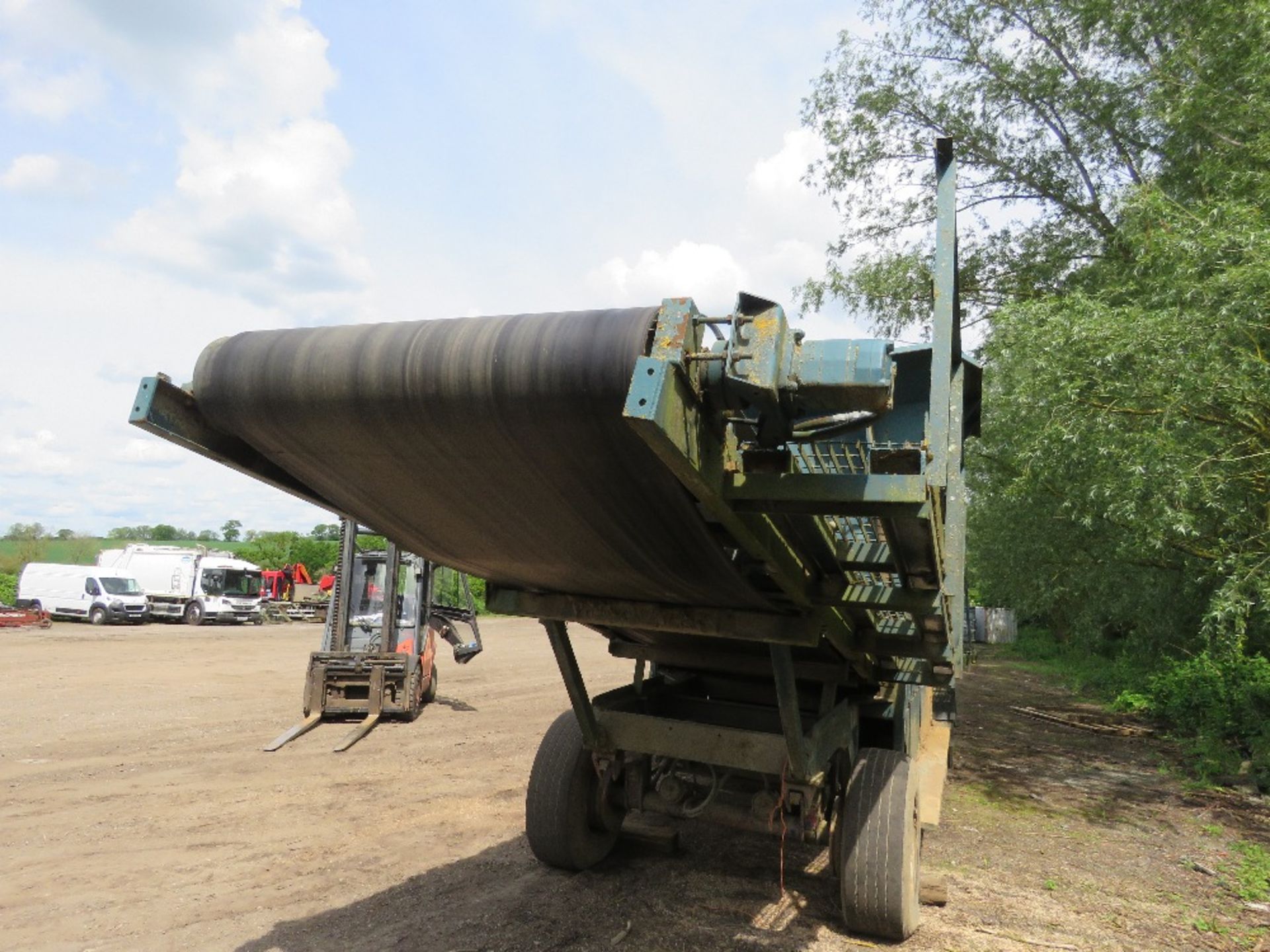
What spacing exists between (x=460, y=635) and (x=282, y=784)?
17.1 ft

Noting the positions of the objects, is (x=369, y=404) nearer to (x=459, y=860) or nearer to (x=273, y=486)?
(x=273, y=486)

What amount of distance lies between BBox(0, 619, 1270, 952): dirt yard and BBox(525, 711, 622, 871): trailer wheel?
0.16 metres

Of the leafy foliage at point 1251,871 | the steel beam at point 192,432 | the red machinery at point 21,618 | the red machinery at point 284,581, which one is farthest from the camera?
the red machinery at point 284,581

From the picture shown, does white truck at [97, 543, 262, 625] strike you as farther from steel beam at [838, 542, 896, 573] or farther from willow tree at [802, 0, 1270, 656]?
steel beam at [838, 542, 896, 573]

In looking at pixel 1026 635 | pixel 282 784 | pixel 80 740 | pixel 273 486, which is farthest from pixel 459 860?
pixel 1026 635

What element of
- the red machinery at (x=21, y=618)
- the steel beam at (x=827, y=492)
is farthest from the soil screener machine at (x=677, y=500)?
the red machinery at (x=21, y=618)

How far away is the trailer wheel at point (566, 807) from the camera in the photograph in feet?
16.2

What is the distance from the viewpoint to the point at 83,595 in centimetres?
2938

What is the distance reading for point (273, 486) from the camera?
329 centimetres

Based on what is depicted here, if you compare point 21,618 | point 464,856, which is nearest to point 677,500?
point 464,856

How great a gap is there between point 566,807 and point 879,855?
1687 millimetres

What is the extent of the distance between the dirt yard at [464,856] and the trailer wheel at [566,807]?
0.16m

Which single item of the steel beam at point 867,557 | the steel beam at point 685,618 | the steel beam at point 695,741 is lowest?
the steel beam at point 695,741

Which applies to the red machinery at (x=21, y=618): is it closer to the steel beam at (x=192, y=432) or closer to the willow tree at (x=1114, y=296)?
the willow tree at (x=1114, y=296)
